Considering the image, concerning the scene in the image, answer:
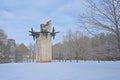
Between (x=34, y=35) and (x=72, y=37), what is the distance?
3252 centimetres

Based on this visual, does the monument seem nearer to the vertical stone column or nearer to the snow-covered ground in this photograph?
the vertical stone column

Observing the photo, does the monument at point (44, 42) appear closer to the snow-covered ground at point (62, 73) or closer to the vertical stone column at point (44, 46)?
the vertical stone column at point (44, 46)

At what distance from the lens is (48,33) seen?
101 feet

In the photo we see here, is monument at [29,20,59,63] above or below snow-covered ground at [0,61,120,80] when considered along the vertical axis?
above

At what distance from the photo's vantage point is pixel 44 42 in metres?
30.2

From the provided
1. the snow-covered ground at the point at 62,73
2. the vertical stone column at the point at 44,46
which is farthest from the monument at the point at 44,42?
the snow-covered ground at the point at 62,73

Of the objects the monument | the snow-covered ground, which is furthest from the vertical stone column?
the snow-covered ground

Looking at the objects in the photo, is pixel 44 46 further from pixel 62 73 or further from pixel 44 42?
pixel 62 73

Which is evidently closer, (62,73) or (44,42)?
(62,73)

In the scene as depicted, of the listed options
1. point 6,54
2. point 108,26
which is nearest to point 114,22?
point 108,26

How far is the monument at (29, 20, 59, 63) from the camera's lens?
30234mm

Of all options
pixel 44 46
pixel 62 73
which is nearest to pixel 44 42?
pixel 44 46

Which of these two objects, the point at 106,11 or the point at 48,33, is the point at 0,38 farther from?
the point at 106,11

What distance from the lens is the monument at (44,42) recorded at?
30.2m
